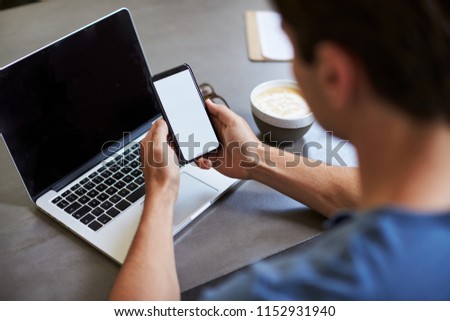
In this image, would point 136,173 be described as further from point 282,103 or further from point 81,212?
point 282,103

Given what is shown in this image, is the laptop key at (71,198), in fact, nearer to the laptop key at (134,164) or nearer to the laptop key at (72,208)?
the laptop key at (72,208)

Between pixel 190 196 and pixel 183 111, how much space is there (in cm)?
15

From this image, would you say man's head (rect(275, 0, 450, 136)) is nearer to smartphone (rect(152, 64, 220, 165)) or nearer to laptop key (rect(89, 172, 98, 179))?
smartphone (rect(152, 64, 220, 165))

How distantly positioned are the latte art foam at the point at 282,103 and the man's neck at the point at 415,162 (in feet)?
1.46

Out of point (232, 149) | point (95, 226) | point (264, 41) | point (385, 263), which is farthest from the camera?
point (264, 41)

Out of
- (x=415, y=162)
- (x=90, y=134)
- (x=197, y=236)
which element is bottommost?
(x=197, y=236)

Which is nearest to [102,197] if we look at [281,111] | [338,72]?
[281,111]

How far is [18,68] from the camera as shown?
72 cm

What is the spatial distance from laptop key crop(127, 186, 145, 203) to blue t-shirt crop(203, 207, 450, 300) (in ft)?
1.34

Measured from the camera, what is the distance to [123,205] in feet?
2.50

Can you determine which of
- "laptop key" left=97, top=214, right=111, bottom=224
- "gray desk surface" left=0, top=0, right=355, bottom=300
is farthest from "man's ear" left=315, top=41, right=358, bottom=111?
"laptop key" left=97, top=214, right=111, bottom=224

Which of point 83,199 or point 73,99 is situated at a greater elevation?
point 73,99
